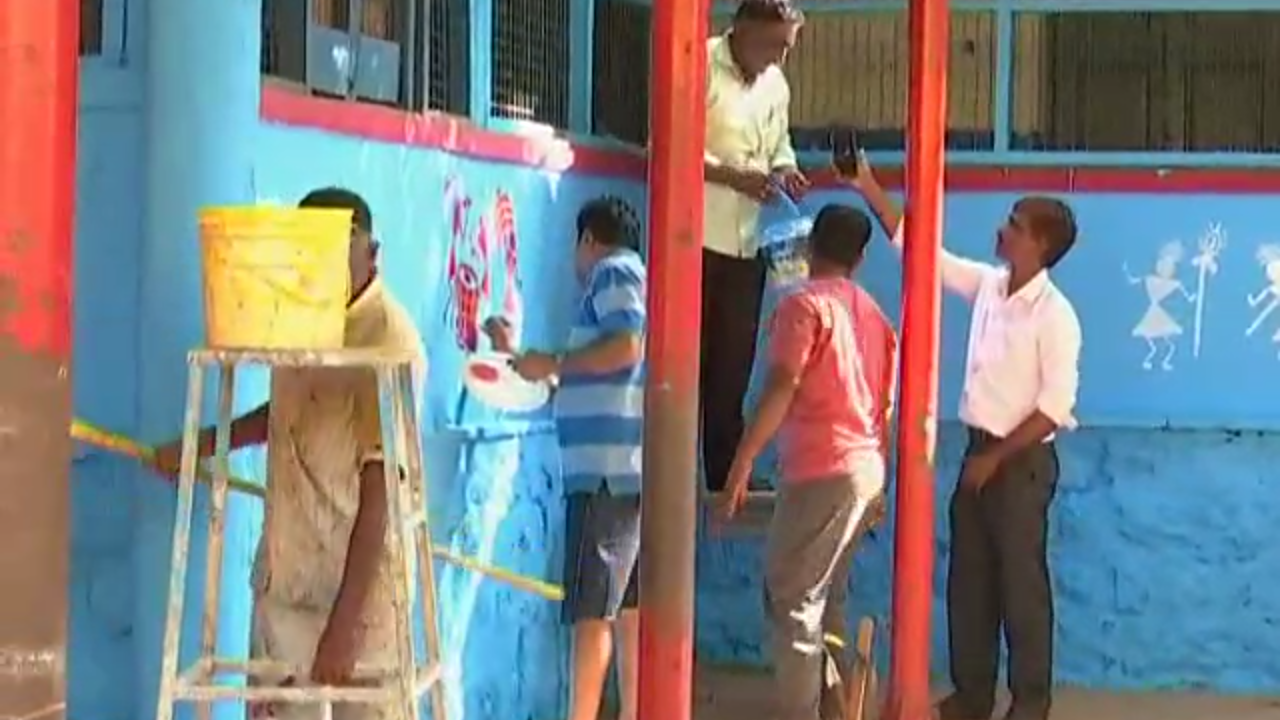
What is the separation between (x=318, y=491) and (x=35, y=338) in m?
1.52

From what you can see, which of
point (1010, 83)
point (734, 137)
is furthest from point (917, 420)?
point (1010, 83)

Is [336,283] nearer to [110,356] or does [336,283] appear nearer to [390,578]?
[390,578]

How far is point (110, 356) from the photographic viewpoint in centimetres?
498

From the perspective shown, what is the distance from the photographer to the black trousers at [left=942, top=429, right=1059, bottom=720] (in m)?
7.16

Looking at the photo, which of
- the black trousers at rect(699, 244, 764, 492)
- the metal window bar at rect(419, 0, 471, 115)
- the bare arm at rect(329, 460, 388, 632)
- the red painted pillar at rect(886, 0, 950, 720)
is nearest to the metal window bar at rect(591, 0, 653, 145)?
the black trousers at rect(699, 244, 764, 492)

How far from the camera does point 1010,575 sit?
718 centimetres

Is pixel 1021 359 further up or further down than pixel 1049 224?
further down

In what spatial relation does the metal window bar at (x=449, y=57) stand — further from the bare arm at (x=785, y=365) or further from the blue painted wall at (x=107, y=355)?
the blue painted wall at (x=107, y=355)

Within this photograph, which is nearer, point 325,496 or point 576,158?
point 325,496

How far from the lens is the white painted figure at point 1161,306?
876 centimetres

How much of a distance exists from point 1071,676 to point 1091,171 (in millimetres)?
2002

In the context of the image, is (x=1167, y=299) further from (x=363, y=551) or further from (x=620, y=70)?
(x=363, y=551)

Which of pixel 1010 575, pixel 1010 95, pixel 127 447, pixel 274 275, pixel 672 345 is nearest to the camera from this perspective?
pixel 274 275

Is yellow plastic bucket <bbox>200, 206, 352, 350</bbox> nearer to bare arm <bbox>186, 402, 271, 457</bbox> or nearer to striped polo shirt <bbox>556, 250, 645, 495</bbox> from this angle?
bare arm <bbox>186, 402, 271, 457</bbox>
